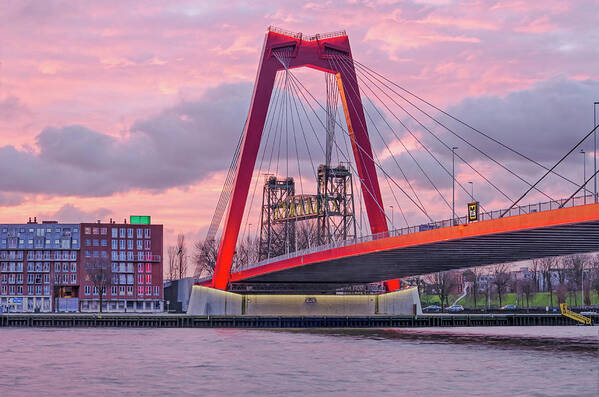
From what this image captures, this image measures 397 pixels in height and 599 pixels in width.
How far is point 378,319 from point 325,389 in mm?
50059

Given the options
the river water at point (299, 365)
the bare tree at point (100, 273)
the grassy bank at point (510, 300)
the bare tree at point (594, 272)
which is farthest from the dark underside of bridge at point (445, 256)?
the bare tree at point (594, 272)

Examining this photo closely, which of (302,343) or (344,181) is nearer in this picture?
(302,343)

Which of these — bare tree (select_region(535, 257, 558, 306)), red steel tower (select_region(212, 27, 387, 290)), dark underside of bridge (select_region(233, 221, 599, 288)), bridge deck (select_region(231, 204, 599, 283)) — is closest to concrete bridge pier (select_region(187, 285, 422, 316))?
dark underside of bridge (select_region(233, 221, 599, 288))

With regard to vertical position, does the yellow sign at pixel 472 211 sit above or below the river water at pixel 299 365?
above

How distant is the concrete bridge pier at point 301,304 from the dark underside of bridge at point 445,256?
305 cm

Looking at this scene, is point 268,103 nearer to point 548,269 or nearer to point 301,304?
point 301,304

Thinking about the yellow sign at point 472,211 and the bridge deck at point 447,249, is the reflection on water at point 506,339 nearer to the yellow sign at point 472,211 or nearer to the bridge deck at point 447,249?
the bridge deck at point 447,249

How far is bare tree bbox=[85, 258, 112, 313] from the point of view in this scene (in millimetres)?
122562

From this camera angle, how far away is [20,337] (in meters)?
65.4

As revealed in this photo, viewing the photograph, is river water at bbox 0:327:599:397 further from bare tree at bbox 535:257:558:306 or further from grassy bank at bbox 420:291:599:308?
grassy bank at bbox 420:291:599:308

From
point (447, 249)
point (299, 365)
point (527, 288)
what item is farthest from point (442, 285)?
point (299, 365)

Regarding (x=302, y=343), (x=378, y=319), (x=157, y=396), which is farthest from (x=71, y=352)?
(x=378, y=319)

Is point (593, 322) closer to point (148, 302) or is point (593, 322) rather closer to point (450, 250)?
point (450, 250)

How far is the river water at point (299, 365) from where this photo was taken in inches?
1364
